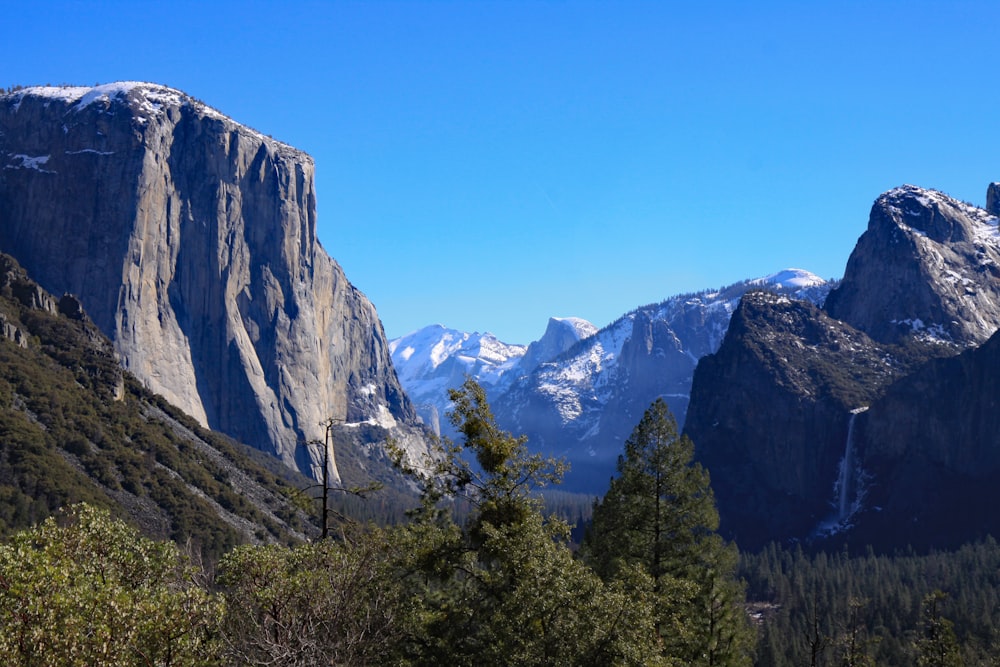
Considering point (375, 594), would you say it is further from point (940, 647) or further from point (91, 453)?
point (91, 453)

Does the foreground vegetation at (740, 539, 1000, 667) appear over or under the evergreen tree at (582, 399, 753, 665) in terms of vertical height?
under

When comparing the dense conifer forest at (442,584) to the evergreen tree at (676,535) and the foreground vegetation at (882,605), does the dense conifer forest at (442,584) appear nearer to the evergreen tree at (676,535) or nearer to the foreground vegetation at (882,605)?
the evergreen tree at (676,535)

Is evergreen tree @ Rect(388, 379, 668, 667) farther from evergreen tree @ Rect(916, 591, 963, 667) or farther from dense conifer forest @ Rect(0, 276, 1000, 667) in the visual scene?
evergreen tree @ Rect(916, 591, 963, 667)

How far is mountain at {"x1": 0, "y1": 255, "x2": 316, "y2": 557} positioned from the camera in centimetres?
13738

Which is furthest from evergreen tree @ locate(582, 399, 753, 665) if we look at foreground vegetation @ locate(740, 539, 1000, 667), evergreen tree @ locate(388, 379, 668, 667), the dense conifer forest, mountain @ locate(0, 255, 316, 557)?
mountain @ locate(0, 255, 316, 557)

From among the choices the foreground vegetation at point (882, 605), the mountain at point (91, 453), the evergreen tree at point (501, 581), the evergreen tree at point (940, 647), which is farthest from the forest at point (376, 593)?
the mountain at point (91, 453)

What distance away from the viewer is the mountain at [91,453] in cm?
13738

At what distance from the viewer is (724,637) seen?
44.0 meters

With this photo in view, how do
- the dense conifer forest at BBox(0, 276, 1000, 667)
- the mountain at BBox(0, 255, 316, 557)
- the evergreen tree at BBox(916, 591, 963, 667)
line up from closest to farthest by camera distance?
1. the dense conifer forest at BBox(0, 276, 1000, 667)
2. the evergreen tree at BBox(916, 591, 963, 667)
3. the mountain at BBox(0, 255, 316, 557)

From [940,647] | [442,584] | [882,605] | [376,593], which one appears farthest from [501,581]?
[882,605]

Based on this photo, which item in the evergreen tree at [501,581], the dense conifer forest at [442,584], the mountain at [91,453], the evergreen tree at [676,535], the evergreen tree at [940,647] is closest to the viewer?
the dense conifer forest at [442,584]

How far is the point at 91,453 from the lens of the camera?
15625 cm

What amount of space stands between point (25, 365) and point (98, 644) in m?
170

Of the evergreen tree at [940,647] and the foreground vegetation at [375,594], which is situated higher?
the foreground vegetation at [375,594]
